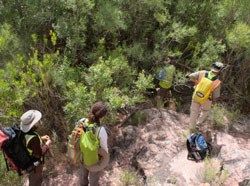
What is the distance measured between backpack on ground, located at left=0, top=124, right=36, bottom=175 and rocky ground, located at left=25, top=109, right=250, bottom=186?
1.88m

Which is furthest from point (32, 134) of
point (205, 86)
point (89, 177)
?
point (205, 86)

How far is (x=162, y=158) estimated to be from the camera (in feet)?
18.4

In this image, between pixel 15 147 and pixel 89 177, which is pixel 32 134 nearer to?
pixel 15 147

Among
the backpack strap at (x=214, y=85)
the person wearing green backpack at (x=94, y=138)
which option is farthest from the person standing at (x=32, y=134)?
the backpack strap at (x=214, y=85)

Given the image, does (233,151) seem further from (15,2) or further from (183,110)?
(15,2)

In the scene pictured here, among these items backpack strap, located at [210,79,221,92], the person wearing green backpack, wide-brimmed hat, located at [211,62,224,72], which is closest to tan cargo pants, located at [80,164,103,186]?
the person wearing green backpack

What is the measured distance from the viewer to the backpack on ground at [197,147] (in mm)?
5352

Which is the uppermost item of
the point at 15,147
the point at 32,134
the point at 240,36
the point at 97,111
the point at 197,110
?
the point at 240,36

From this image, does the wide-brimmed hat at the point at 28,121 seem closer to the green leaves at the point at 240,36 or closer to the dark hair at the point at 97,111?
the dark hair at the point at 97,111

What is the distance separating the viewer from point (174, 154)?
18.7 ft

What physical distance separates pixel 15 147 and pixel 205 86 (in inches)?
148

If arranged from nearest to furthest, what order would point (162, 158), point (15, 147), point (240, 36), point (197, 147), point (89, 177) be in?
point (15, 147), point (89, 177), point (197, 147), point (162, 158), point (240, 36)

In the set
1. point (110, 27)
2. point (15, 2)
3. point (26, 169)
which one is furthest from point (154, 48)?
point (26, 169)

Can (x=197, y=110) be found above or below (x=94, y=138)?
below
